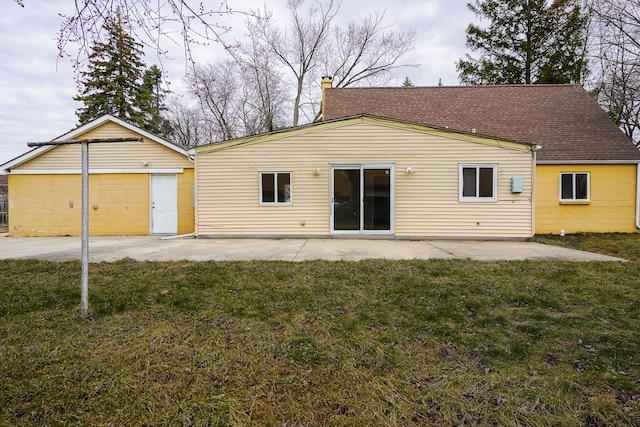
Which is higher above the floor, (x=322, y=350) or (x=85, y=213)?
(x=85, y=213)

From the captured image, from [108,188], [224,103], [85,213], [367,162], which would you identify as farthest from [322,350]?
[224,103]

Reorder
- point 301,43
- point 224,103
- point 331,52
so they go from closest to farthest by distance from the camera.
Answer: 1. point 301,43
2. point 331,52
3. point 224,103

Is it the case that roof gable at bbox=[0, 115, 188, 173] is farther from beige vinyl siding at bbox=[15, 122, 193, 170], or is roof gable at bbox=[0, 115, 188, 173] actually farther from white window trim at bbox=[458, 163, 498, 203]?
white window trim at bbox=[458, 163, 498, 203]

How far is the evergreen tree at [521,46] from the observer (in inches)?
785

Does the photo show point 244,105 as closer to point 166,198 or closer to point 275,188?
point 166,198

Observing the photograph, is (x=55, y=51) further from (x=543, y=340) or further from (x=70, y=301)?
(x=543, y=340)

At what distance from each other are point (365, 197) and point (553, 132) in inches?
334

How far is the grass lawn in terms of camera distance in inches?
86.4

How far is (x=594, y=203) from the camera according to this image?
38.3ft

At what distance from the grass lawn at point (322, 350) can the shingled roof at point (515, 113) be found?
28.4 feet

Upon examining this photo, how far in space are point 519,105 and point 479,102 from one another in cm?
161

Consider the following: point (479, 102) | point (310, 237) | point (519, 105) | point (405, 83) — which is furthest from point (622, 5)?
point (405, 83)

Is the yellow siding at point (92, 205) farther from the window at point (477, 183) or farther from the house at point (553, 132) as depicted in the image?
the window at point (477, 183)

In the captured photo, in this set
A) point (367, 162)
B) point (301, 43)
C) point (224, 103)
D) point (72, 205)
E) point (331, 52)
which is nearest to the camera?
point (367, 162)
